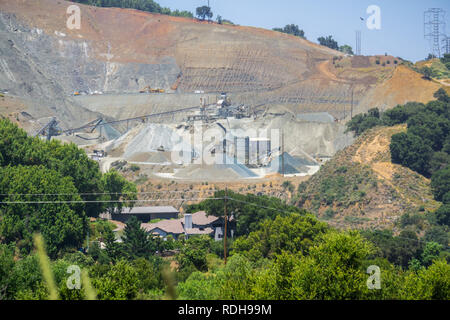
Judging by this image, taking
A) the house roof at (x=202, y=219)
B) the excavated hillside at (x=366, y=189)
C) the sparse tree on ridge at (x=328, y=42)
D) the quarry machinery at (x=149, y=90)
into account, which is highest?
Result: the sparse tree on ridge at (x=328, y=42)

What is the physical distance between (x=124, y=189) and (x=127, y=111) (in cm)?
5133

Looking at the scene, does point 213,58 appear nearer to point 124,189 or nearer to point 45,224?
point 124,189

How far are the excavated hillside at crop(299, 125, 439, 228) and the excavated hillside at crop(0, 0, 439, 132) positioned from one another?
107ft

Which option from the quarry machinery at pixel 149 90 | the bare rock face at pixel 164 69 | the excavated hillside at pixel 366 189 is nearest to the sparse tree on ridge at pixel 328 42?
the bare rock face at pixel 164 69

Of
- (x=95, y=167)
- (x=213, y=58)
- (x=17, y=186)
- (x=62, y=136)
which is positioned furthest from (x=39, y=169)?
(x=213, y=58)

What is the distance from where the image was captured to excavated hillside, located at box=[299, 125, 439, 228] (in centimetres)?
7050

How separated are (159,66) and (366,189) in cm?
7649

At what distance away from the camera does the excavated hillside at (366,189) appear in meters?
70.5

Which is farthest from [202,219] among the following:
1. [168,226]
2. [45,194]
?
[45,194]

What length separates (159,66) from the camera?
142500 mm

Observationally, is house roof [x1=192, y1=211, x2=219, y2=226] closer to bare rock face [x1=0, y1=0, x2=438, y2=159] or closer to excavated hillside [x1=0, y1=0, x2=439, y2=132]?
bare rock face [x1=0, y1=0, x2=438, y2=159]

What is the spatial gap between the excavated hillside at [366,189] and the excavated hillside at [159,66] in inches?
1278

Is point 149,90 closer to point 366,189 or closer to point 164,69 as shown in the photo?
point 164,69

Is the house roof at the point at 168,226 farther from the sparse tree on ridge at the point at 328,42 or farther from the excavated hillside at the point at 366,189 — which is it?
the sparse tree on ridge at the point at 328,42
